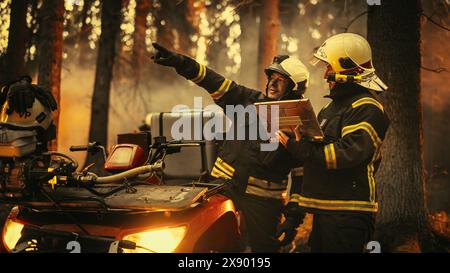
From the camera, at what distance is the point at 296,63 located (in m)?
5.01

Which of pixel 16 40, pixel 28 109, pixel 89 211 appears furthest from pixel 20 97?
pixel 16 40

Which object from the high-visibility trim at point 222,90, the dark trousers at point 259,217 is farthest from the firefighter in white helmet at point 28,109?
the dark trousers at point 259,217

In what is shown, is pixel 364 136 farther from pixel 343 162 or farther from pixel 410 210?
pixel 410 210

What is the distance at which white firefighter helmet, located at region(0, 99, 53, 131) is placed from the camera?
3480mm

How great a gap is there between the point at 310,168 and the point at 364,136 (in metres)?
0.65

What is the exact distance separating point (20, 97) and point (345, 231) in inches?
117

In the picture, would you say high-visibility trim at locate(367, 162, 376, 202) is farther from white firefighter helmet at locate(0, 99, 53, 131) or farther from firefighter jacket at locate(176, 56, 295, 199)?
white firefighter helmet at locate(0, 99, 53, 131)

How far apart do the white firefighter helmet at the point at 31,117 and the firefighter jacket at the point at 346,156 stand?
2.09m

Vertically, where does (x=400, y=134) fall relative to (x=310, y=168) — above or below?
above

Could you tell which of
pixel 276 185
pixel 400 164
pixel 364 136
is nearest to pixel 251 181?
pixel 276 185

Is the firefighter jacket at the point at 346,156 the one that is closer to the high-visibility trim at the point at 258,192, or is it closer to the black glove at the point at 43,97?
the high-visibility trim at the point at 258,192

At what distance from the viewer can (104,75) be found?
12.5 m

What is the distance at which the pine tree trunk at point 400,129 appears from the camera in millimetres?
5961

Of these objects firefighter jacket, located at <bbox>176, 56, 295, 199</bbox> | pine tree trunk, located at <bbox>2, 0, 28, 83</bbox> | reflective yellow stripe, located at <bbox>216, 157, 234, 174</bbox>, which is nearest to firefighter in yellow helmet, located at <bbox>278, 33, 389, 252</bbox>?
firefighter jacket, located at <bbox>176, 56, 295, 199</bbox>
